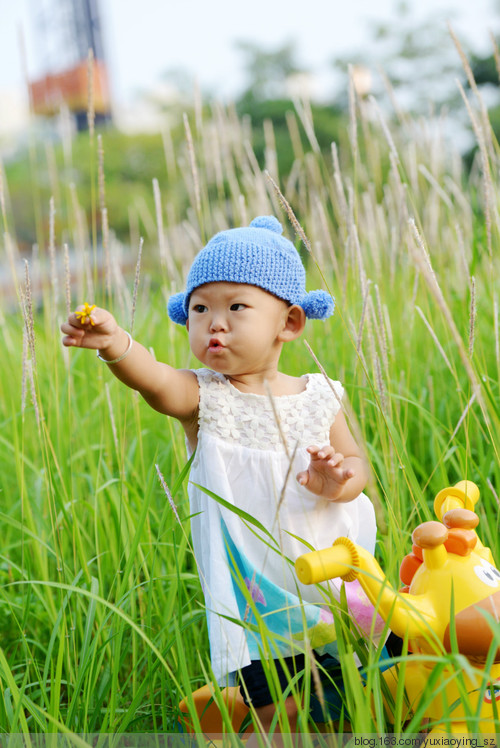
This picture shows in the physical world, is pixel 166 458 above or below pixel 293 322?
below

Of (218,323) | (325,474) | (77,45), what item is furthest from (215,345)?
(77,45)

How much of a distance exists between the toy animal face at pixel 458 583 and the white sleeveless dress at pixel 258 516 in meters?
0.15

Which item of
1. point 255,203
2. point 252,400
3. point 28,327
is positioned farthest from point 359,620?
point 255,203

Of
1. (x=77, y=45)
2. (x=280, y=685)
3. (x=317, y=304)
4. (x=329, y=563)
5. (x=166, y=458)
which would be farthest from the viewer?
(x=77, y=45)

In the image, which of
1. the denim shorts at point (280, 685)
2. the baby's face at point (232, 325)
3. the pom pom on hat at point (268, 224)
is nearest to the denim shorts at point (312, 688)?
the denim shorts at point (280, 685)

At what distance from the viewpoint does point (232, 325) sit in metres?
1.05

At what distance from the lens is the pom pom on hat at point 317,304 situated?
1128 mm

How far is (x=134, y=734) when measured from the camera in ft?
3.38

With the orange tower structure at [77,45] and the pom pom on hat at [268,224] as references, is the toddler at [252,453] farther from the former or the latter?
the orange tower structure at [77,45]

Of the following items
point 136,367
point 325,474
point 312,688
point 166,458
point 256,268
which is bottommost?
point 312,688

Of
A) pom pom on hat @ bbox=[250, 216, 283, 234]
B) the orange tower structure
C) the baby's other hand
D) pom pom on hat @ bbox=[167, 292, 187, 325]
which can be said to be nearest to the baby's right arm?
the baby's other hand

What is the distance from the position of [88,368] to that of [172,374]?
3.32 feet

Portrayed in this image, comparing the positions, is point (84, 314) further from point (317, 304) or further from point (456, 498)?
point (456, 498)

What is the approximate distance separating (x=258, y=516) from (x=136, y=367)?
292 mm
